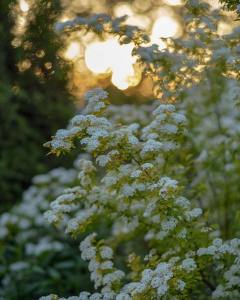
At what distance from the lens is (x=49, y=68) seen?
4.03 m

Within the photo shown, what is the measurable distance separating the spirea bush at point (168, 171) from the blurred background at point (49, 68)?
1.02ft

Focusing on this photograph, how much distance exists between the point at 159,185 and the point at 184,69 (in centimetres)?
124

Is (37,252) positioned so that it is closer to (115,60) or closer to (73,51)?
(115,60)

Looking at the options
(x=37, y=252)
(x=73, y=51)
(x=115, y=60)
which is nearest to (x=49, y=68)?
(x=73, y=51)

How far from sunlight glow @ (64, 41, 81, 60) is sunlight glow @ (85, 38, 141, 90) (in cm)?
31

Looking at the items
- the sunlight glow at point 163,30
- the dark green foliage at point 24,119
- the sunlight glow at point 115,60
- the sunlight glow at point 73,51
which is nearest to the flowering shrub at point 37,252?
the dark green foliage at point 24,119

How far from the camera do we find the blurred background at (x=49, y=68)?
3957 mm

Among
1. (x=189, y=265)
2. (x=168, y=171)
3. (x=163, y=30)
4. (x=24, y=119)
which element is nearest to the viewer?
(x=189, y=265)

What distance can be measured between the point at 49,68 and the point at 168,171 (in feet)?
3.51

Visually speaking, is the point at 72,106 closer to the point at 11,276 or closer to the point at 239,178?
the point at 11,276

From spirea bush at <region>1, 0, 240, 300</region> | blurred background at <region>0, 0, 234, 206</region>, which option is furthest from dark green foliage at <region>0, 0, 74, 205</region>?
spirea bush at <region>1, 0, 240, 300</region>

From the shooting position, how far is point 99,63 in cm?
548

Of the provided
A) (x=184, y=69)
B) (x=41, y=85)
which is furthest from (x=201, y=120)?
(x=41, y=85)

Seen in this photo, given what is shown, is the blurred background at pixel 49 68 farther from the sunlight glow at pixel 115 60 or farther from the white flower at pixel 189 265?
the white flower at pixel 189 265
